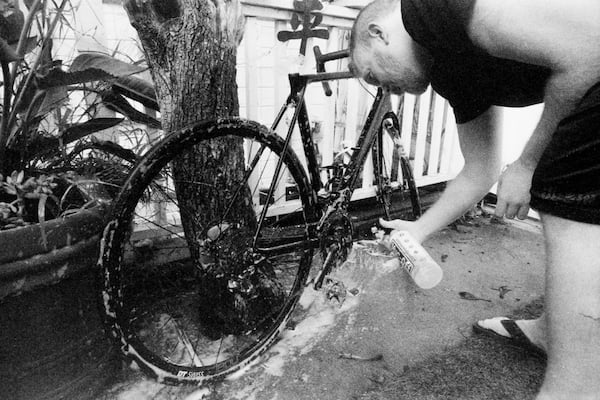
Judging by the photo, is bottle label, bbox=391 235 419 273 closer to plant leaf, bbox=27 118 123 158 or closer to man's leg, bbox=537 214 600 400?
man's leg, bbox=537 214 600 400

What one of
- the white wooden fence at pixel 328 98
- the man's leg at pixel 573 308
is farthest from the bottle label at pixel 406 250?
the white wooden fence at pixel 328 98

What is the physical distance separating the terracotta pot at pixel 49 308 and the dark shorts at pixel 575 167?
1.34m

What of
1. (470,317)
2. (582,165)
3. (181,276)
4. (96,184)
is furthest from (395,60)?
(181,276)

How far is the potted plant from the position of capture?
46.8 inches

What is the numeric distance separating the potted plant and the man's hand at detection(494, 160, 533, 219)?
1.23 metres

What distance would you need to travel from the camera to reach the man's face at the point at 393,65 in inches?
49.9

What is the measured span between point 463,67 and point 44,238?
1349mm

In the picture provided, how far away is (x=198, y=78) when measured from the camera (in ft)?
5.34

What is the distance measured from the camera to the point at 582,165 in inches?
41.3

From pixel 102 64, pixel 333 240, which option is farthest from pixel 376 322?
pixel 102 64

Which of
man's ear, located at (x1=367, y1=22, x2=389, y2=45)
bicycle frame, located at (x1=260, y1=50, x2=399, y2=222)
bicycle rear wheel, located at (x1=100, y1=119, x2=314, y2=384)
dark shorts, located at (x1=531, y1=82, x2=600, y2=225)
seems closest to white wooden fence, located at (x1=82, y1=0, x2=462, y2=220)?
bicycle frame, located at (x1=260, y1=50, x2=399, y2=222)

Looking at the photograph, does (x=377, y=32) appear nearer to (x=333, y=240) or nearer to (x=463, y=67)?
(x=463, y=67)

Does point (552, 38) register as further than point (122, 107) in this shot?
No

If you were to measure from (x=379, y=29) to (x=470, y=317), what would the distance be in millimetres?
1523
